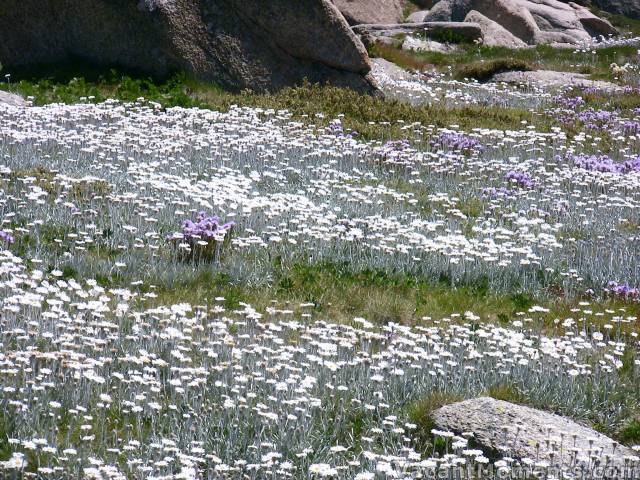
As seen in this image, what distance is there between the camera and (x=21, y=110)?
15.0m

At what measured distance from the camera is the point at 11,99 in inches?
643

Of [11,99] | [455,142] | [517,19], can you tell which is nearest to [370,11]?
[517,19]

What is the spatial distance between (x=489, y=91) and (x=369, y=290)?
13793 mm

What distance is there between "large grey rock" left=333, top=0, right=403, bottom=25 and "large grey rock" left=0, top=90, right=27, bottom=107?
15951 millimetres

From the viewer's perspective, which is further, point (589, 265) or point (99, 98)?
point (99, 98)

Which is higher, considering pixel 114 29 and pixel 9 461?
pixel 114 29

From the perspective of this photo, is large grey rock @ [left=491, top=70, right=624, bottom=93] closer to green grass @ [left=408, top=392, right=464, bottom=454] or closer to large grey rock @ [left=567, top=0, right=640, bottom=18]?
green grass @ [left=408, top=392, right=464, bottom=454]

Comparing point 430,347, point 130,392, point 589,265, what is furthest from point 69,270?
point 589,265

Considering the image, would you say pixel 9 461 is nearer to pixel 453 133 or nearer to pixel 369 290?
pixel 369 290

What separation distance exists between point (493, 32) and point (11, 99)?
21309mm

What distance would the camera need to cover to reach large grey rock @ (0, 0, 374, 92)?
19.0 m

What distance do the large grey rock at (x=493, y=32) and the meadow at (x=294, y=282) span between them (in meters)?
15.7

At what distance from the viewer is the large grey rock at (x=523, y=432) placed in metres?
6.26

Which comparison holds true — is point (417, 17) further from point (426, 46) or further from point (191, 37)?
point (191, 37)
